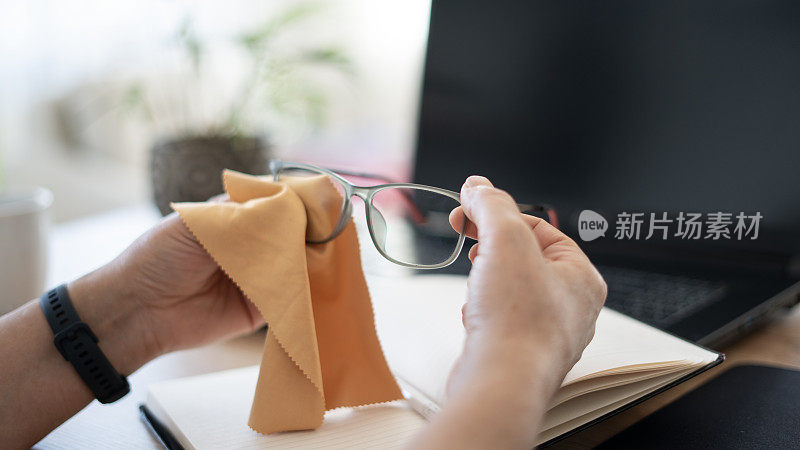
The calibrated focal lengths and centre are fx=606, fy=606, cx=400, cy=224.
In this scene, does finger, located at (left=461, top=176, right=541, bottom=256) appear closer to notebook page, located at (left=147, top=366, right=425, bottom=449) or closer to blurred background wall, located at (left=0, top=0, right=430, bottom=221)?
notebook page, located at (left=147, top=366, right=425, bottom=449)

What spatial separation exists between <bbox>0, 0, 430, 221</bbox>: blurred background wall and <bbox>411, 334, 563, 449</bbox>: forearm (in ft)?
3.42

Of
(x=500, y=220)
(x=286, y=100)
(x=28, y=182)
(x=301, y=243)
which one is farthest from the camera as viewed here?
(x=28, y=182)

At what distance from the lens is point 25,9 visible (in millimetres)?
1480

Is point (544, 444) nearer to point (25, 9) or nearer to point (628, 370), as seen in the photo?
point (628, 370)

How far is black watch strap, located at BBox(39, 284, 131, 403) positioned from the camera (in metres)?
0.49

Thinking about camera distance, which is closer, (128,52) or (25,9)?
(25,9)

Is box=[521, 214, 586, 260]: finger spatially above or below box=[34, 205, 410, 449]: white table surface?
above

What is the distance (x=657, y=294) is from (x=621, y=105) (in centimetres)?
24

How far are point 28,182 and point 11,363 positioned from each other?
1333 mm

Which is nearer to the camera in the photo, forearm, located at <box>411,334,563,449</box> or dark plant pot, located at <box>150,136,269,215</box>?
forearm, located at <box>411,334,563,449</box>

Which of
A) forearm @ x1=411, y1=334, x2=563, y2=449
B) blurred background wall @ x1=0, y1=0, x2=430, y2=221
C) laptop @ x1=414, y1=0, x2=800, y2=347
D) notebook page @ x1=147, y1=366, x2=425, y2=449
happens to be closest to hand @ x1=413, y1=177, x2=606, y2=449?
forearm @ x1=411, y1=334, x2=563, y2=449

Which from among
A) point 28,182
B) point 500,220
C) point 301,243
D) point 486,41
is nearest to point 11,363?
point 301,243

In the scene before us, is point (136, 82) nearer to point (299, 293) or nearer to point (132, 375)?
point (132, 375)

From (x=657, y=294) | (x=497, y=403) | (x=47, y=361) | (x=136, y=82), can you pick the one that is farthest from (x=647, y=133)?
(x=136, y=82)
